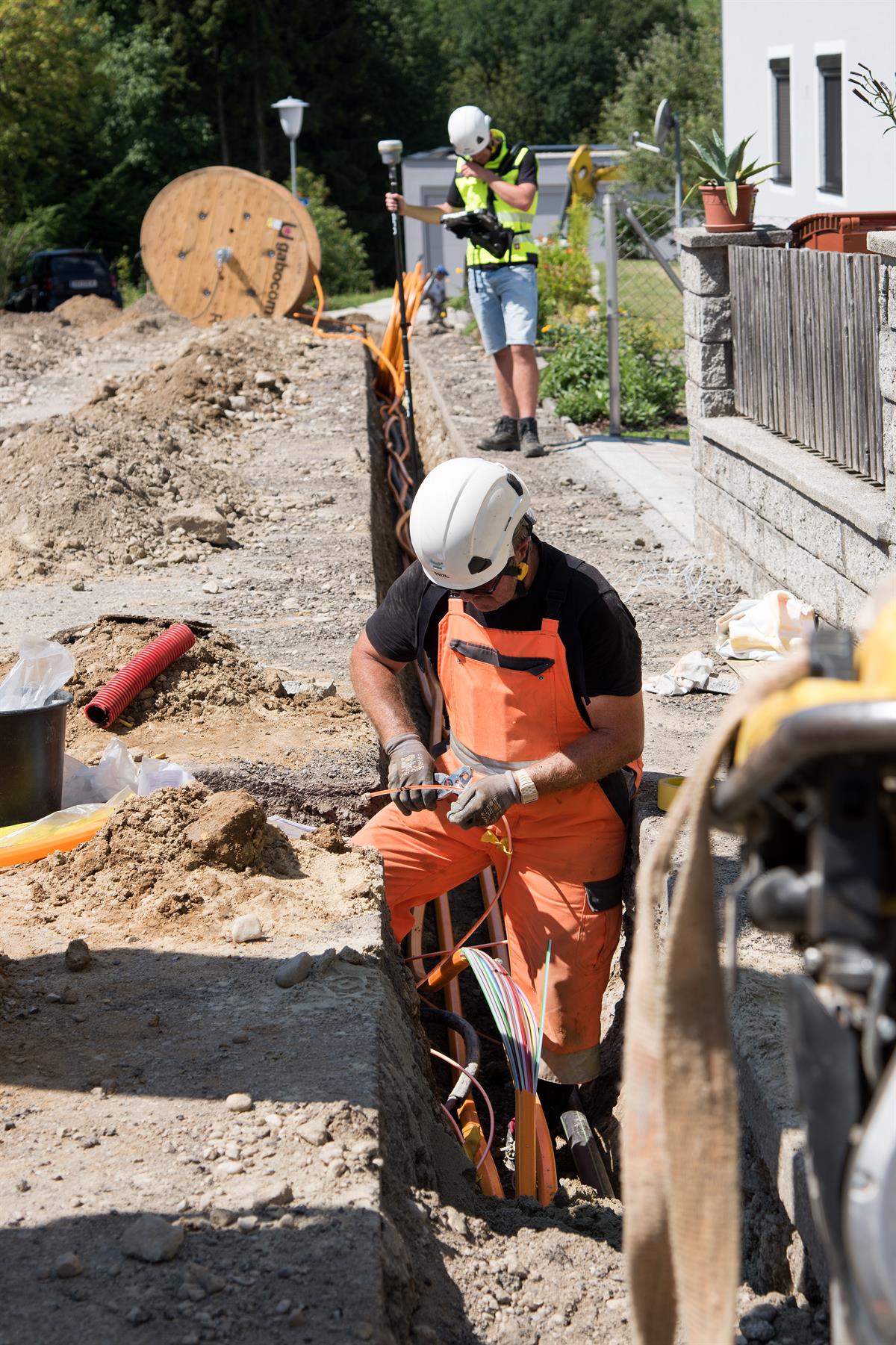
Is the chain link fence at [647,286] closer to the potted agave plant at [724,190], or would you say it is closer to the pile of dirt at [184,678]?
the potted agave plant at [724,190]

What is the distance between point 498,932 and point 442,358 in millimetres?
12323

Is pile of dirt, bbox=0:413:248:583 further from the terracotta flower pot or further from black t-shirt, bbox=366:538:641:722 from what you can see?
black t-shirt, bbox=366:538:641:722

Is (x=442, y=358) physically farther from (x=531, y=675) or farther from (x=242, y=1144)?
(x=242, y=1144)

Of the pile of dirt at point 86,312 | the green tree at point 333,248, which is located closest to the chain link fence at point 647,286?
the pile of dirt at point 86,312

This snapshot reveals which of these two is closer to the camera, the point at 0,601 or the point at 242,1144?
the point at 242,1144

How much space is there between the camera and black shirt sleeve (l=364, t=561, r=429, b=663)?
464 centimetres

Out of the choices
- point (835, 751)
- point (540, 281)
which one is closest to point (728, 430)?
point (835, 751)

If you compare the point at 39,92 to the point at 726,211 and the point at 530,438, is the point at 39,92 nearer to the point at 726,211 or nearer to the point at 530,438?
the point at 530,438

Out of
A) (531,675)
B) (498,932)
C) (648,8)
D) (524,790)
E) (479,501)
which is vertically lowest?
(498,932)

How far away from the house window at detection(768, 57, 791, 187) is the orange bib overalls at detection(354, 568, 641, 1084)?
1468 cm

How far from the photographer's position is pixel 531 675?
4.36 metres

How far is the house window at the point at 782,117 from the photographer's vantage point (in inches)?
682

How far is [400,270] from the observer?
458 inches

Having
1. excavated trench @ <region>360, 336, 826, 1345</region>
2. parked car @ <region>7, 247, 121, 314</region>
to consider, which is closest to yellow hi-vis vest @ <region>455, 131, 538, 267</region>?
excavated trench @ <region>360, 336, 826, 1345</region>
